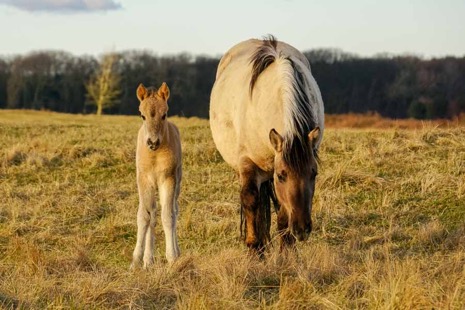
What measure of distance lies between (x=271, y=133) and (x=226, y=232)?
288cm

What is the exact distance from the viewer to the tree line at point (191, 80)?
145 ft

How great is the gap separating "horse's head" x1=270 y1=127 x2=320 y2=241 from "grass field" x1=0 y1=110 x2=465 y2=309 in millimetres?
333

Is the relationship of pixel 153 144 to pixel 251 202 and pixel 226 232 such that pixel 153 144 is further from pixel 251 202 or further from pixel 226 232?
pixel 226 232

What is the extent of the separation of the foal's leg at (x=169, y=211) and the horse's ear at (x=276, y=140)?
173cm

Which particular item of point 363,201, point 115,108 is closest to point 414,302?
point 363,201

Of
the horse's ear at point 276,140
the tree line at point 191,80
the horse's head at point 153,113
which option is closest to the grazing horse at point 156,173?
the horse's head at point 153,113

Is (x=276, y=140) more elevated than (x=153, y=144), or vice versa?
(x=276, y=140)

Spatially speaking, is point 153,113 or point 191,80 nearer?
point 153,113

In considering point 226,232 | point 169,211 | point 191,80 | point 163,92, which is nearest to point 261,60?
point 163,92

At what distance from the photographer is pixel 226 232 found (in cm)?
→ 807

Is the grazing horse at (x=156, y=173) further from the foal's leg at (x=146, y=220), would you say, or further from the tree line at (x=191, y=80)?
the tree line at (x=191, y=80)

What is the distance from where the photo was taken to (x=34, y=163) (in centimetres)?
1276

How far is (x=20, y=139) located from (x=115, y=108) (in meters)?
39.5

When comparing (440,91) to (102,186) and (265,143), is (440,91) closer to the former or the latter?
(102,186)
